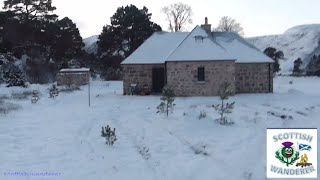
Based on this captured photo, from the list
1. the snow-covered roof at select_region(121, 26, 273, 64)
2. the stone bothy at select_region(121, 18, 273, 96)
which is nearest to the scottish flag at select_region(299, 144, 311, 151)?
the stone bothy at select_region(121, 18, 273, 96)

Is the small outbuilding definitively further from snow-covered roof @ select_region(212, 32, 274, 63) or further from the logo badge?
the logo badge

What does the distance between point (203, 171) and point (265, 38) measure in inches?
4993

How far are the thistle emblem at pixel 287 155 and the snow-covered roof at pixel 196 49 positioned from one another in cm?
1851

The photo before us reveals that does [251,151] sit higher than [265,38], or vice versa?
[265,38]

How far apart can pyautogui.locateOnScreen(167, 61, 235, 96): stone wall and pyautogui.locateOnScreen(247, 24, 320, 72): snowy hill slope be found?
61.1m

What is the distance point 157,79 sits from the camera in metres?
28.1

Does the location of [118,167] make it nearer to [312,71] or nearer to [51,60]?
[51,60]

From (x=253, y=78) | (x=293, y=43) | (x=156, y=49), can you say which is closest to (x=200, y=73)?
(x=253, y=78)

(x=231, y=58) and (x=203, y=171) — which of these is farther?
(x=231, y=58)

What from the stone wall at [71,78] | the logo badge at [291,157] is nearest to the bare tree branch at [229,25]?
the stone wall at [71,78]

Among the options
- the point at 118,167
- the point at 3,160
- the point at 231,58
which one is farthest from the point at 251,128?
the point at 231,58

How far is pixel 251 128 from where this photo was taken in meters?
12.5

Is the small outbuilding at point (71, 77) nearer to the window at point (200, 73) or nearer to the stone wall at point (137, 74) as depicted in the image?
the stone wall at point (137, 74)

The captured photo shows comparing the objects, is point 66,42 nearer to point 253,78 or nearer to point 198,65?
point 198,65
